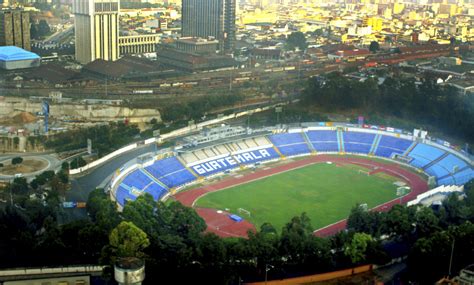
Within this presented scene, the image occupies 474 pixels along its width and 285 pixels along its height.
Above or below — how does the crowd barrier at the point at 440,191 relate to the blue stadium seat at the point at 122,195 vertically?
above

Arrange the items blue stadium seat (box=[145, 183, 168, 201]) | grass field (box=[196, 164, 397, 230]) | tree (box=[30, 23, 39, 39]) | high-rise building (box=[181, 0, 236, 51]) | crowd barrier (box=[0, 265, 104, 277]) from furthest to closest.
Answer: tree (box=[30, 23, 39, 39])
high-rise building (box=[181, 0, 236, 51])
blue stadium seat (box=[145, 183, 168, 201])
grass field (box=[196, 164, 397, 230])
crowd barrier (box=[0, 265, 104, 277])

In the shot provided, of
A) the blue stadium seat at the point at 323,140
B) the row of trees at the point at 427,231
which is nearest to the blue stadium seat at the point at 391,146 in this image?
the blue stadium seat at the point at 323,140

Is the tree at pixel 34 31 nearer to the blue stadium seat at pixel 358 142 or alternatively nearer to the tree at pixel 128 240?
the blue stadium seat at pixel 358 142

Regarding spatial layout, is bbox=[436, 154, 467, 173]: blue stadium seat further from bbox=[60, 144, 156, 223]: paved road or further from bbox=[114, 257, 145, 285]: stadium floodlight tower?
bbox=[114, 257, 145, 285]: stadium floodlight tower

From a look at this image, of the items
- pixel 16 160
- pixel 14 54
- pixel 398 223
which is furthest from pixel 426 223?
pixel 14 54

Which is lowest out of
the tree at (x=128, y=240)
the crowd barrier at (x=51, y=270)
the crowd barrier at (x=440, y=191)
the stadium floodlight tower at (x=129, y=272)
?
the crowd barrier at (x=51, y=270)

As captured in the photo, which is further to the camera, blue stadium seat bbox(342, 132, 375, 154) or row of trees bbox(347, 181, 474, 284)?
blue stadium seat bbox(342, 132, 375, 154)

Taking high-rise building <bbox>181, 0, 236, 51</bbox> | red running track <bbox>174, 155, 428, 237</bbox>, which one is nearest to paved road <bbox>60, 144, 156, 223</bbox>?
red running track <bbox>174, 155, 428, 237</bbox>
